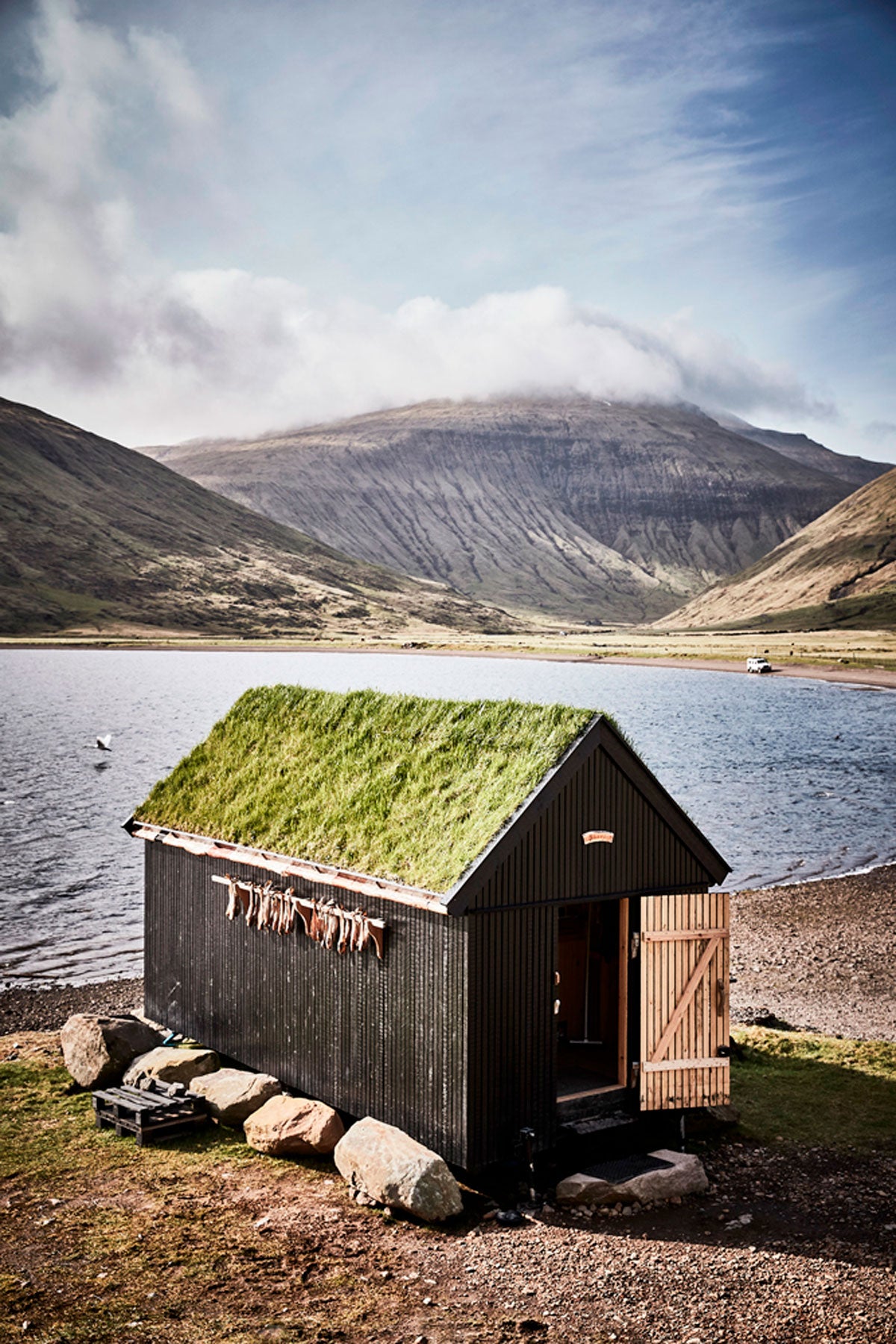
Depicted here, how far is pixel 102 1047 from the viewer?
17359 millimetres

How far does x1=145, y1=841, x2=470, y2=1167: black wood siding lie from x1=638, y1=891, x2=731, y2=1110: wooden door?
2.80m

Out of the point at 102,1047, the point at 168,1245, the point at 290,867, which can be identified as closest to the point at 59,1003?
the point at 102,1047

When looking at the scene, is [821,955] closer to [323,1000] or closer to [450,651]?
[323,1000]

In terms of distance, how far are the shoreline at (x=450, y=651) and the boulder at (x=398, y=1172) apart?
121057mm

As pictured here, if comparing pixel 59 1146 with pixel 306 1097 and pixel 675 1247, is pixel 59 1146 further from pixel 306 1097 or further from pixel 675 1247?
pixel 675 1247

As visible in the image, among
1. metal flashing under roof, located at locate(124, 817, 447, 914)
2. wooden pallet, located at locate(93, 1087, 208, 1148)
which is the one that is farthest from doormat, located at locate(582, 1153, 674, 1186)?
wooden pallet, located at locate(93, 1087, 208, 1148)

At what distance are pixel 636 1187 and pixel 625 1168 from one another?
541 millimetres

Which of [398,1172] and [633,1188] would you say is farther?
[633,1188]

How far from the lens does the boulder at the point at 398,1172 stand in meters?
13.0

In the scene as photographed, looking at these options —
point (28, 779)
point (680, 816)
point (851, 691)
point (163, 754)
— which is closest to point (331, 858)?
point (680, 816)

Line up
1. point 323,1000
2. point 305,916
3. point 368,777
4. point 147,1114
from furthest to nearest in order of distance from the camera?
point 368,777 → point 305,916 → point 323,1000 → point 147,1114

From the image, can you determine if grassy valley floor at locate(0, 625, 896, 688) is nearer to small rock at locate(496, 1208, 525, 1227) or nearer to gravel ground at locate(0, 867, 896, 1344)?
gravel ground at locate(0, 867, 896, 1344)

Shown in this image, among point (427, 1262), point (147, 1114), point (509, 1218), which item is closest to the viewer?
point (427, 1262)

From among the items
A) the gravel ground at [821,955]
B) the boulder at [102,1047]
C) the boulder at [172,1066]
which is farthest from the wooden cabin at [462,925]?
the gravel ground at [821,955]
